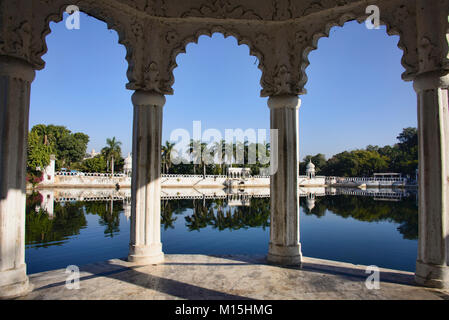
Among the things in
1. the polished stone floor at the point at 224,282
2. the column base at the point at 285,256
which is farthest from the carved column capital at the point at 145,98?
the column base at the point at 285,256

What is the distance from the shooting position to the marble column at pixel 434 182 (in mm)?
4699

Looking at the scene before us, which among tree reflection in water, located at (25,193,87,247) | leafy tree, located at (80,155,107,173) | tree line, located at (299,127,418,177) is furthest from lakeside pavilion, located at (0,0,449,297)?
tree line, located at (299,127,418,177)

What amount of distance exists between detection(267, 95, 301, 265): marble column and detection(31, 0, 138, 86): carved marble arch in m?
3.18

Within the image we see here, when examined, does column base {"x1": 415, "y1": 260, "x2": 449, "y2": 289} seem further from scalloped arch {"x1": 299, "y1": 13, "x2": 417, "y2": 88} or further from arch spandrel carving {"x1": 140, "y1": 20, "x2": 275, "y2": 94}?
arch spandrel carving {"x1": 140, "y1": 20, "x2": 275, "y2": 94}

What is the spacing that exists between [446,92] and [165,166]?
65.1 m

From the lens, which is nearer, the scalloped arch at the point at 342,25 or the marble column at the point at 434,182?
the marble column at the point at 434,182

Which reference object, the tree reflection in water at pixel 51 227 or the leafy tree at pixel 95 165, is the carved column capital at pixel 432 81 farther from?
the leafy tree at pixel 95 165

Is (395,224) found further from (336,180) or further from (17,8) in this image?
(336,180)

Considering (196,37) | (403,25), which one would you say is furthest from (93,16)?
(403,25)

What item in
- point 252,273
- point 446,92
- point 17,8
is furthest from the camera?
point 252,273

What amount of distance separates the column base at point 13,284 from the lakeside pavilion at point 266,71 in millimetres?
33

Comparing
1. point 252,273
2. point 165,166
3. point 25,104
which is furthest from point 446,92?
point 165,166
